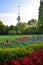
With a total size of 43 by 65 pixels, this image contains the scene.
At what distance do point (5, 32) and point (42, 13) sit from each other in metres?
22.8

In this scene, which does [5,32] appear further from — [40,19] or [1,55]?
[1,55]

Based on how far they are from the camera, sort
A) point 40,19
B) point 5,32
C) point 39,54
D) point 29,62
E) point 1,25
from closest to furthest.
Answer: point 29,62 < point 39,54 < point 40,19 < point 5,32 < point 1,25

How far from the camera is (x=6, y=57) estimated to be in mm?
7227

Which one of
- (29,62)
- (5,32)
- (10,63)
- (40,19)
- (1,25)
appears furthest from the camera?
(1,25)

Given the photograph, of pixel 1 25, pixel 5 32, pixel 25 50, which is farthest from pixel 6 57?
pixel 1 25

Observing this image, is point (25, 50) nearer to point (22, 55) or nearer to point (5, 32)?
point (22, 55)

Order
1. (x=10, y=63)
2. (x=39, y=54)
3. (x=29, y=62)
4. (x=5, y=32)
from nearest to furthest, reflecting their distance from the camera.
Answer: (x=29, y=62) → (x=10, y=63) → (x=39, y=54) → (x=5, y=32)

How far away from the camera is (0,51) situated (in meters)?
7.43

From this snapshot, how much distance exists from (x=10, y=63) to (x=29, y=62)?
66 cm

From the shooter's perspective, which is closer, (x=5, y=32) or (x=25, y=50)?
(x=25, y=50)

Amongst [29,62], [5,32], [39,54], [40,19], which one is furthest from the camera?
[5,32]

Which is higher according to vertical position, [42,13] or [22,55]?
[42,13]

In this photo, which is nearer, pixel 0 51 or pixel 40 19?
pixel 0 51


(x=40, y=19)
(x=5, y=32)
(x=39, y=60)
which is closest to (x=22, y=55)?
(x=39, y=60)
